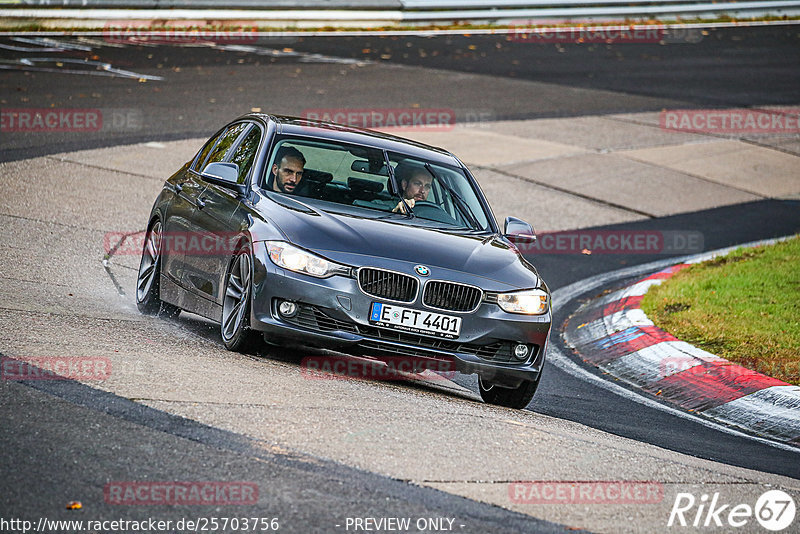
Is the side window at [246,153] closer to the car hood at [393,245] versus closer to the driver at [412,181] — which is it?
the car hood at [393,245]

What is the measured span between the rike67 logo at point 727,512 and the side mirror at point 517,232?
3.15 meters

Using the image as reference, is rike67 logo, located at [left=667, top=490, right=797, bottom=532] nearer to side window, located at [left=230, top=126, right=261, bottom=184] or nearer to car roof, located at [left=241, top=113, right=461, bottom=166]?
car roof, located at [left=241, top=113, right=461, bottom=166]

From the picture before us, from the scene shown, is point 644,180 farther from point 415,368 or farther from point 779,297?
point 415,368

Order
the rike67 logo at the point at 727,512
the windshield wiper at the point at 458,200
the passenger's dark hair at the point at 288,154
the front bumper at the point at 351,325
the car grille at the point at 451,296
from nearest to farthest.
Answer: the rike67 logo at the point at 727,512
the front bumper at the point at 351,325
the car grille at the point at 451,296
the passenger's dark hair at the point at 288,154
the windshield wiper at the point at 458,200

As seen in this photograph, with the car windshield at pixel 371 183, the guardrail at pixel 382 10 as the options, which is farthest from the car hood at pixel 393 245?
the guardrail at pixel 382 10

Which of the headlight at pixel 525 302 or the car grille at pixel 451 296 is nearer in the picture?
the car grille at pixel 451 296

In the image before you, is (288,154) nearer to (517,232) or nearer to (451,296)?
(517,232)

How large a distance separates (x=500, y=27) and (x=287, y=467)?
86.5 feet

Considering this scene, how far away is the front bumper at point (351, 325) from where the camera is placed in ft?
24.1

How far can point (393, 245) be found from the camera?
7.62 m

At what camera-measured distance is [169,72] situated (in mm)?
21516

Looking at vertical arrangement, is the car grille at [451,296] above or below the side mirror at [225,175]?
below

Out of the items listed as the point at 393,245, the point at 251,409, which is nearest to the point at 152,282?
the point at 393,245

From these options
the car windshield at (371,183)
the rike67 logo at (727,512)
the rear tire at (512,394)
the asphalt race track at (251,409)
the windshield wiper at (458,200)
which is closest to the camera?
the asphalt race track at (251,409)
